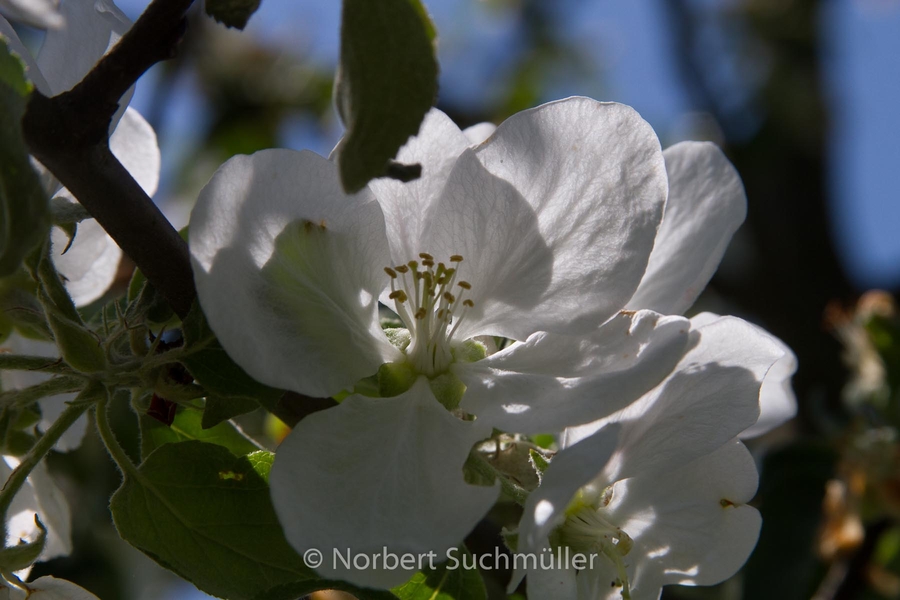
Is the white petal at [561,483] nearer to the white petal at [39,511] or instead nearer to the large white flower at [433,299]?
the large white flower at [433,299]

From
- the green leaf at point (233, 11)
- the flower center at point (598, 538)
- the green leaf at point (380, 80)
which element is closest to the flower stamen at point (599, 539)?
the flower center at point (598, 538)

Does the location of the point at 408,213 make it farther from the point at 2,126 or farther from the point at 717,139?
the point at 717,139

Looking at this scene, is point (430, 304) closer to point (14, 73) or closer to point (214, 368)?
point (214, 368)

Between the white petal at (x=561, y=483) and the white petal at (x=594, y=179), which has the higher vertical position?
the white petal at (x=594, y=179)

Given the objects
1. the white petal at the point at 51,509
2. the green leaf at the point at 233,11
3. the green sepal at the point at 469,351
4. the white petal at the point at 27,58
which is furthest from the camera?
the white petal at the point at 51,509

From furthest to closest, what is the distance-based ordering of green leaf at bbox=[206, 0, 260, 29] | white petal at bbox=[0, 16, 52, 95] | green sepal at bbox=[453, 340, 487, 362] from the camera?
green sepal at bbox=[453, 340, 487, 362]
white petal at bbox=[0, 16, 52, 95]
green leaf at bbox=[206, 0, 260, 29]

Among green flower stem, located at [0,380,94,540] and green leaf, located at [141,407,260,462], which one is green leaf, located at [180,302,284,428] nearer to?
green flower stem, located at [0,380,94,540]

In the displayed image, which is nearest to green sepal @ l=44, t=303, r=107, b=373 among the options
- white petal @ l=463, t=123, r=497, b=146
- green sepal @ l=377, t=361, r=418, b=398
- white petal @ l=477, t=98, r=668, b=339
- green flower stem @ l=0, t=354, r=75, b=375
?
green flower stem @ l=0, t=354, r=75, b=375

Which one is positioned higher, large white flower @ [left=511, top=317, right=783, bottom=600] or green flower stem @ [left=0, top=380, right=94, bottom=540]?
green flower stem @ [left=0, top=380, right=94, bottom=540]

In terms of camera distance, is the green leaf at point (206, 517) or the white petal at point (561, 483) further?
the green leaf at point (206, 517)
